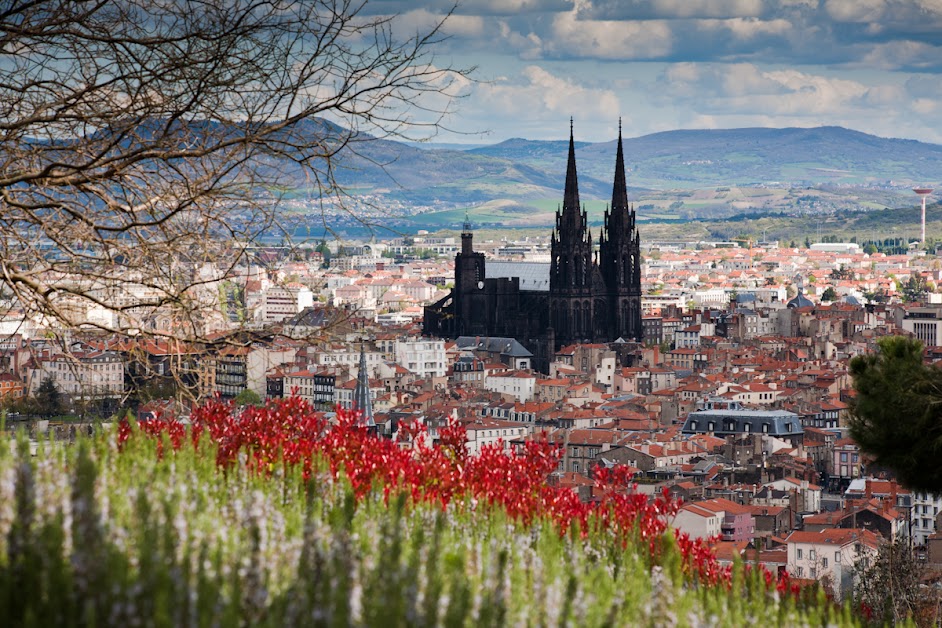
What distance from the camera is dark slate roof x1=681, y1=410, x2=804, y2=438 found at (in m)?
41.9

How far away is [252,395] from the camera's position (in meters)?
39.2

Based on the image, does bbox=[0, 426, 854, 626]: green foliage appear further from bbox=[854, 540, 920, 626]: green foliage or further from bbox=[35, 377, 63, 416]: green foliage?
bbox=[35, 377, 63, 416]: green foliage

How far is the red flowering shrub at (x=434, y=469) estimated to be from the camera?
5.29 metres

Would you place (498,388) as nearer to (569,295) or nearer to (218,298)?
(569,295)

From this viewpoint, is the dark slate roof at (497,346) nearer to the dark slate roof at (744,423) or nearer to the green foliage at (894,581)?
the dark slate roof at (744,423)

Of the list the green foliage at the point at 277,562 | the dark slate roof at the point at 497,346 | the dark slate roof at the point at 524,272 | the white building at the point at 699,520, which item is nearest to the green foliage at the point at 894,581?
the green foliage at the point at 277,562

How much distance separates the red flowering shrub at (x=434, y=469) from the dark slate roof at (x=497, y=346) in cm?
5440

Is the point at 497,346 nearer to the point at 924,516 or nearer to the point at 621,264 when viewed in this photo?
the point at 621,264

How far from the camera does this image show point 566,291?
6116cm

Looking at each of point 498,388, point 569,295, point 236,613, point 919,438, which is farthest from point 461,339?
point 236,613

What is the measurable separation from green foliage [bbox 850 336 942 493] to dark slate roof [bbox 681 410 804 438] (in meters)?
34.0

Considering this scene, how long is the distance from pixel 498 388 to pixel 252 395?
54.6ft

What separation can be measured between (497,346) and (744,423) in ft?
65.9

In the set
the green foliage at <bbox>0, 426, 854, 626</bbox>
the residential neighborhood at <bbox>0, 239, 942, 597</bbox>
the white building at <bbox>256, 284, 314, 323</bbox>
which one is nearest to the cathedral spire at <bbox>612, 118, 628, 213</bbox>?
the residential neighborhood at <bbox>0, 239, 942, 597</bbox>
